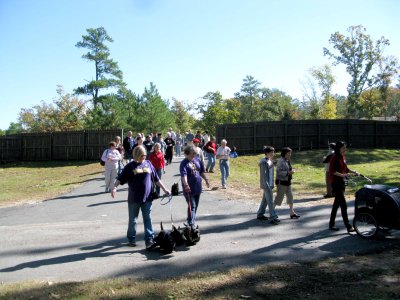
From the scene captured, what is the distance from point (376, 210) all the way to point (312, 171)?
45.1 feet

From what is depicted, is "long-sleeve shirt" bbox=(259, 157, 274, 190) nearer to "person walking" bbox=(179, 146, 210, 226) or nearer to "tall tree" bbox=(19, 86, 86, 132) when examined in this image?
"person walking" bbox=(179, 146, 210, 226)

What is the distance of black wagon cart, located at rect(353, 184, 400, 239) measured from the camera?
7266mm

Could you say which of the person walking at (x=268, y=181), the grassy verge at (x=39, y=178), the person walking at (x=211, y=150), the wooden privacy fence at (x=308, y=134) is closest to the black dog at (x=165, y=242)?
the person walking at (x=268, y=181)

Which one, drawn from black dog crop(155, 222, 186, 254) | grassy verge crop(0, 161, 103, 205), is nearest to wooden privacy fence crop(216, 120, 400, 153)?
grassy verge crop(0, 161, 103, 205)

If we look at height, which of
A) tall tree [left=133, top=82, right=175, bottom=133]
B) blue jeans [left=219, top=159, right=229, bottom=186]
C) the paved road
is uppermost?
tall tree [left=133, top=82, right=175, bottom=133]

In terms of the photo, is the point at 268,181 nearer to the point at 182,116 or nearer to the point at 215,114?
the point at 215,114

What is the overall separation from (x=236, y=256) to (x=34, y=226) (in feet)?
18.6

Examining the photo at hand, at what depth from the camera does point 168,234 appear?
7230 mm

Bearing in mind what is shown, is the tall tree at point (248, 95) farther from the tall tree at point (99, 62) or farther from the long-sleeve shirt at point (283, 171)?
the long-sleeve shirt at point (283, 171)

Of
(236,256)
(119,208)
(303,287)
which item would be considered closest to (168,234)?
(236,256)

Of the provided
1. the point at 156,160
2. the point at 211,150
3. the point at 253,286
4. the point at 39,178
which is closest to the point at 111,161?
the point at 156,160

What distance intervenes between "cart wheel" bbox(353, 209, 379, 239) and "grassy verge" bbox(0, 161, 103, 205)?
1152 centimetres

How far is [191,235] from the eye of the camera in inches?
297

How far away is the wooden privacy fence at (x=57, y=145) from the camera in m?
30.5
